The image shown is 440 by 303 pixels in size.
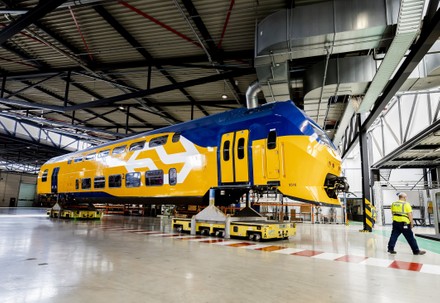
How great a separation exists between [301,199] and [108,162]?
8224mm

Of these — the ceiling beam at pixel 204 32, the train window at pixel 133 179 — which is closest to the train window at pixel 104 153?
the train window at pixel 133 179

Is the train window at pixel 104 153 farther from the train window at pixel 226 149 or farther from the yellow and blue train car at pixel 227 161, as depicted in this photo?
the train window at pixel 226 149

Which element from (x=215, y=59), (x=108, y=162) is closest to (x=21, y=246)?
(x=108, y=162)

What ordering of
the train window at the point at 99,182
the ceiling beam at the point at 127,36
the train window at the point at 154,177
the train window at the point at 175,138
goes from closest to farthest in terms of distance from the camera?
the ceiling beam at the point at 127,36
the train window at the point at 175,138
the train window at the point at 154,177
the train window at the point at 99,182

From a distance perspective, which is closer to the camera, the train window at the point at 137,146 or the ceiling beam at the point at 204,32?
the ceiling beam at the point at 204,32

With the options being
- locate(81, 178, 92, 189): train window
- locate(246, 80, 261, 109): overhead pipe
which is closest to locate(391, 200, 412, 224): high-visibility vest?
locate(246, 80, 261, 109): overhead pipe

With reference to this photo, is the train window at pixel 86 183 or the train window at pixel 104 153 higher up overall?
the train window at pixel 104 153

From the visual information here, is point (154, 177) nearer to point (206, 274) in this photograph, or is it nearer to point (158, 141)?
point (158, 141)

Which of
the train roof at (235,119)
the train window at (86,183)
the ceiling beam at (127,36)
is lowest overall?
the train window at (86,183)

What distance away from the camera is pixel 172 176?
9.48m

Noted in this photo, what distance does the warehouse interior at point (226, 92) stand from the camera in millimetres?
3746

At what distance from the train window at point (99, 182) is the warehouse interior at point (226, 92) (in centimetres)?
196

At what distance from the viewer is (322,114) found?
38.4ft

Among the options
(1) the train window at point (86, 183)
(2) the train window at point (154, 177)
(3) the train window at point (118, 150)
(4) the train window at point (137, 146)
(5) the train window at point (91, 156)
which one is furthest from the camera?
(5) the train window at point (91, 156)
